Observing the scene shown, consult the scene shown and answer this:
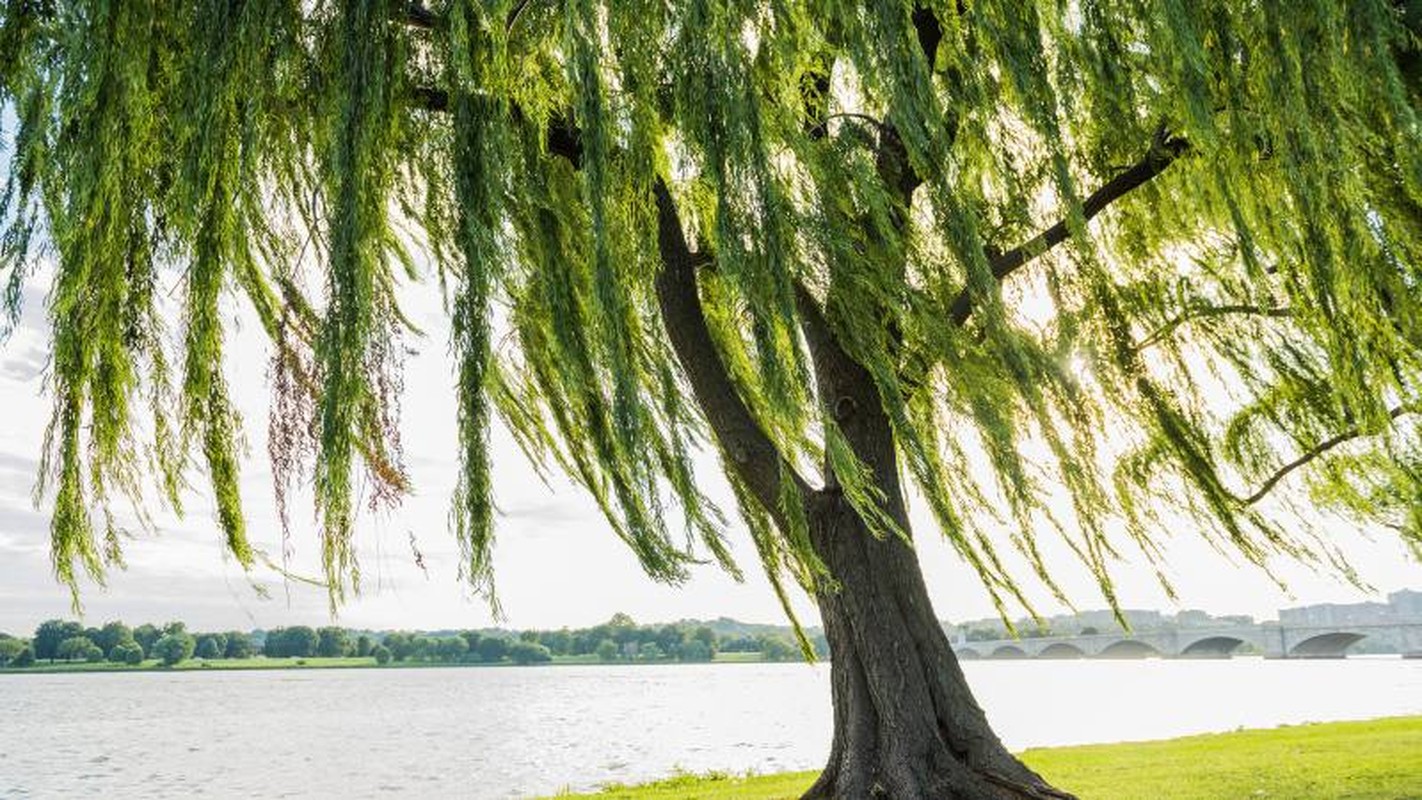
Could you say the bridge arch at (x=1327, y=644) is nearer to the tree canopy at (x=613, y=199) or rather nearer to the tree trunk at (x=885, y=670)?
the tree trunk at (x=885, y=670)

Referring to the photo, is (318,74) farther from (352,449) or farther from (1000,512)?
(1000,512)

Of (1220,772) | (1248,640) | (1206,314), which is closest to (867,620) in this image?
(1206,314)

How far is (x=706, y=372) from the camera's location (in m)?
4.27

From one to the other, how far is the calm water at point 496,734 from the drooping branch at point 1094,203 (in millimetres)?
7302

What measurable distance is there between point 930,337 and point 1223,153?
1091mm

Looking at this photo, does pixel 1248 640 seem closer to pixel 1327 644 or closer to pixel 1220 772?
pixel 1327 644

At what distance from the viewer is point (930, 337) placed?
329 cm

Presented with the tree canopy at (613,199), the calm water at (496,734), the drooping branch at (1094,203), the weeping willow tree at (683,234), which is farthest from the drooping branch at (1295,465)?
the calm water at (496,734)

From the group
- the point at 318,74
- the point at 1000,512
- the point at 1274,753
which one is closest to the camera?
the point at 318,74

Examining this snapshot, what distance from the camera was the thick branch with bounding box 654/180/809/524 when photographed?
412cm

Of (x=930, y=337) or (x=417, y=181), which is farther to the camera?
(x=417, y=181)

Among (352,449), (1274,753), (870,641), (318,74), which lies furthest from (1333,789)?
(318,74)

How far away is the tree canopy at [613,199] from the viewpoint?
2.61 m

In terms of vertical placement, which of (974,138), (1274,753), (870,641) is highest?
(974,138)
